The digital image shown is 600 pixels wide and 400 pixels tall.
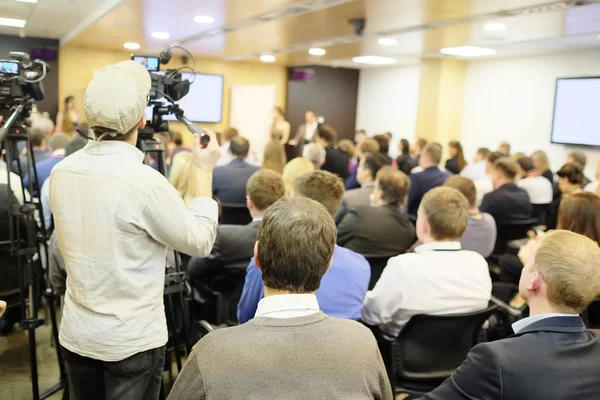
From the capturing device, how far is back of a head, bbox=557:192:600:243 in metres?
2.73

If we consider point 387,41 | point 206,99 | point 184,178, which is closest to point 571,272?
point 184,178

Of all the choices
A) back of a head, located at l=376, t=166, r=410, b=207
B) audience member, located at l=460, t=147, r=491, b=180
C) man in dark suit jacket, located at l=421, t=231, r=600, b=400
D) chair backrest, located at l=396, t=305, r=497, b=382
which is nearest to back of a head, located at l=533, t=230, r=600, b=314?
man in dark suit jacket, located at l=421, t=231, r=600, b=400

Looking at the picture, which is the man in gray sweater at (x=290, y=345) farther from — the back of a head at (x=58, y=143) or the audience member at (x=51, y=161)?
the back of a head at (x=58, y=143)

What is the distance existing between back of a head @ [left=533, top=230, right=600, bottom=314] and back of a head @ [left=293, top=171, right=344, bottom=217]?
1278 mm

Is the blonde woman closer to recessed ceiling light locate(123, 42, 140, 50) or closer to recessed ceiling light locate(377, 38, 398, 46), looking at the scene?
recessed ceiling light locate(377, 38, 398, 46)

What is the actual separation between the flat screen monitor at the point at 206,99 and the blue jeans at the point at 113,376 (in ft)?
33.8

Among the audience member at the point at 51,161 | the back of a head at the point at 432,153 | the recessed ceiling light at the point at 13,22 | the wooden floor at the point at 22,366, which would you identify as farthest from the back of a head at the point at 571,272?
→ the recessed ceiling light at the point at 13,22

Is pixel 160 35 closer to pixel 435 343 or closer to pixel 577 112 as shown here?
pixel 577 112

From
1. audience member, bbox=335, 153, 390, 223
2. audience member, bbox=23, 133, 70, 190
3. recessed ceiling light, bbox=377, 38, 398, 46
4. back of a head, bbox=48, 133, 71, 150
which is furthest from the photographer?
recessed ceiling light, bbox=377, 38, 398, 46

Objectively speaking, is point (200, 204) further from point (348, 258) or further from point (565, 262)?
point (565, 262)

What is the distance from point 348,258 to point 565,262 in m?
0.90

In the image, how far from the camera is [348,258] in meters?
2.23

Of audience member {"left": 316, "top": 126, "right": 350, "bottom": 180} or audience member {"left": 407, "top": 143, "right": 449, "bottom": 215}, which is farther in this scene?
audience member {"left": 316, "top": 126, "right": 350, "bottom": 180}

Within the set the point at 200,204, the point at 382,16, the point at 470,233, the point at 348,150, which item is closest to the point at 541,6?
the point at 382,16
